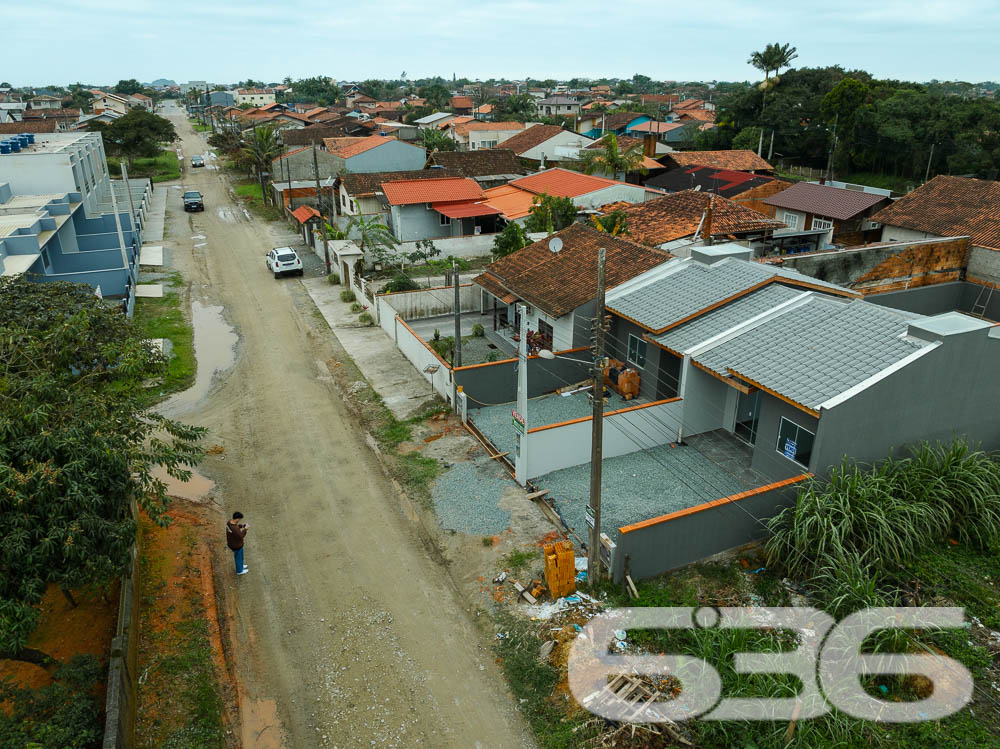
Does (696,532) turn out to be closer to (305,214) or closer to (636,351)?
(636,351)

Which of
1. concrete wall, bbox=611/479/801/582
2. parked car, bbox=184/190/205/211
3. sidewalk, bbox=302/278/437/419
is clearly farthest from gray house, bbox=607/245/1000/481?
parked car, bbox=184/190/205/211

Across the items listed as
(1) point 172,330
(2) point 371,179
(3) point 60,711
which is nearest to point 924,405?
(3) point 60,711

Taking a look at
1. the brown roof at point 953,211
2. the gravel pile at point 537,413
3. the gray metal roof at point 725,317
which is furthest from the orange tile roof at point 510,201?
the gray metal roof at point 725,317

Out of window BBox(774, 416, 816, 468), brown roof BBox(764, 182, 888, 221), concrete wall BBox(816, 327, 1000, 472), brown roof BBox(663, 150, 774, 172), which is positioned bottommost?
window BBox(774, 416, 816, 468)

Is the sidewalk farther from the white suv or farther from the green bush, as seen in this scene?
the green bush

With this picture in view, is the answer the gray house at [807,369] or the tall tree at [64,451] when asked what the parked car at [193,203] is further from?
the gray house at [807,369]

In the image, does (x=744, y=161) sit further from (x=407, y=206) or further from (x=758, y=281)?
(x=758, y=281)
